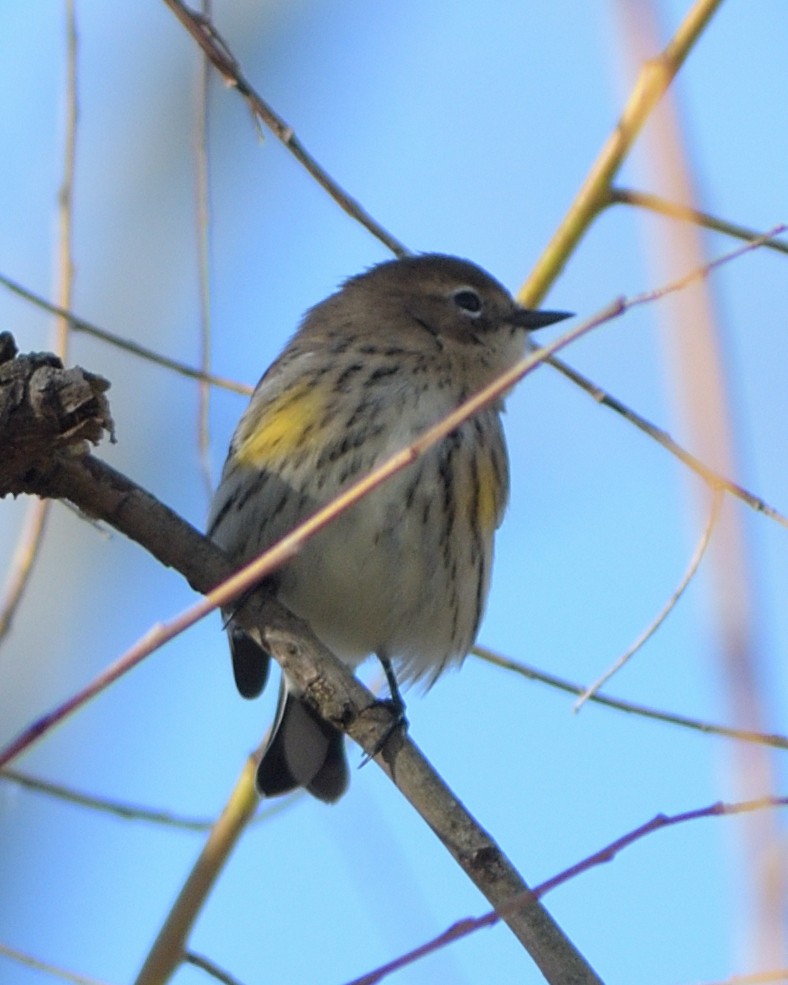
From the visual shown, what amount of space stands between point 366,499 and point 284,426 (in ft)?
1.28

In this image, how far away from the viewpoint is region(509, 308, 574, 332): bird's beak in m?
5.52

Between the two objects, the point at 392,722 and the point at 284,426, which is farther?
the point at 284,426

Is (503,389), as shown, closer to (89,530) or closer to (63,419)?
(63,419)

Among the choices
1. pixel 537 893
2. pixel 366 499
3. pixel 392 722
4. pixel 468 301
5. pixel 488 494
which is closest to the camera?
pixel 537 893

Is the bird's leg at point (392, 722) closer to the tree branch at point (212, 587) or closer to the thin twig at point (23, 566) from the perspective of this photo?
the tree branch at point (212, 587)

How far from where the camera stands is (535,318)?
5.57m

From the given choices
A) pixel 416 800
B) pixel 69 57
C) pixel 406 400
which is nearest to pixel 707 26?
pixel 406 400

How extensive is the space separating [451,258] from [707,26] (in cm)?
251

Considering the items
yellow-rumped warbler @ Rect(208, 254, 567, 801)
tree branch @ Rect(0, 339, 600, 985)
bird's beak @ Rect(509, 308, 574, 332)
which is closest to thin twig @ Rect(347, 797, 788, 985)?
tree branch @ Rect(0, 339, 600, 985)

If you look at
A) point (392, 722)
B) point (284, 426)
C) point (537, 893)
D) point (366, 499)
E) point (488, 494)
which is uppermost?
point (284, 426)

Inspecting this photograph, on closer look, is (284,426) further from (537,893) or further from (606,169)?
(537,893)

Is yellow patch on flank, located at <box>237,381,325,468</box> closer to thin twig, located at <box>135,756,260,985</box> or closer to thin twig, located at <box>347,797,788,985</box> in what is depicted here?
thin twig, located at <box>135,756,260,985</box>

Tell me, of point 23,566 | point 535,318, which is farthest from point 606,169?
point 23,566

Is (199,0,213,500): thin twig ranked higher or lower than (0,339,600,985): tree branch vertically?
higher
